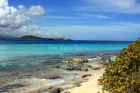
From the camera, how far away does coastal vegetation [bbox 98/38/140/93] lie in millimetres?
4434

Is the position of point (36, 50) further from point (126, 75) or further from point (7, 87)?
point (126, 75)

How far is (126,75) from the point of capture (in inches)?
199

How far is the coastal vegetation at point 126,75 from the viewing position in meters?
4.43

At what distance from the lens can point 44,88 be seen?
8180 millimetres

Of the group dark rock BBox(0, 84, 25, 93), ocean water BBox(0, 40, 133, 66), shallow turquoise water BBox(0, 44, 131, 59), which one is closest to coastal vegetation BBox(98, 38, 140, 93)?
dark rock BBox(0, 84, 25, 93)

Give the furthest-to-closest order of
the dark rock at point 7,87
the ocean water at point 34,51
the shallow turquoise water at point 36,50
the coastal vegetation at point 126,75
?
the shallow turquoise water at point 36,50 → the ocean water at point 34,51 → the dark rock at point 7,87 → the coastal vegetation at point 126,75

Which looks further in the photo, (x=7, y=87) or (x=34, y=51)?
(x=34, y=51)

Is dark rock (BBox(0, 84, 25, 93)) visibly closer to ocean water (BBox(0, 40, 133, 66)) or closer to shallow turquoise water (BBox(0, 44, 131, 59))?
ocean water (BBox(0, 40, 133, 66))

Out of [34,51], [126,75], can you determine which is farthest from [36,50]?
[126,75]

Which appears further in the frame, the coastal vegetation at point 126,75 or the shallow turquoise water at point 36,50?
the shallow turquoise water at point 36,50

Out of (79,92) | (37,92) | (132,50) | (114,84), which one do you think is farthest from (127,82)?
(37,92)

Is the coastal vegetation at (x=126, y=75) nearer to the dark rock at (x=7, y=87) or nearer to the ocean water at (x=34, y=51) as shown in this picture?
the dark rock at (x=7, y=87)

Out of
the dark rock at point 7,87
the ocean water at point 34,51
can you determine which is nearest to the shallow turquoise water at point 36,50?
the ocean water at point 34,51

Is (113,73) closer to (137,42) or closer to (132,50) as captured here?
(132,50)
